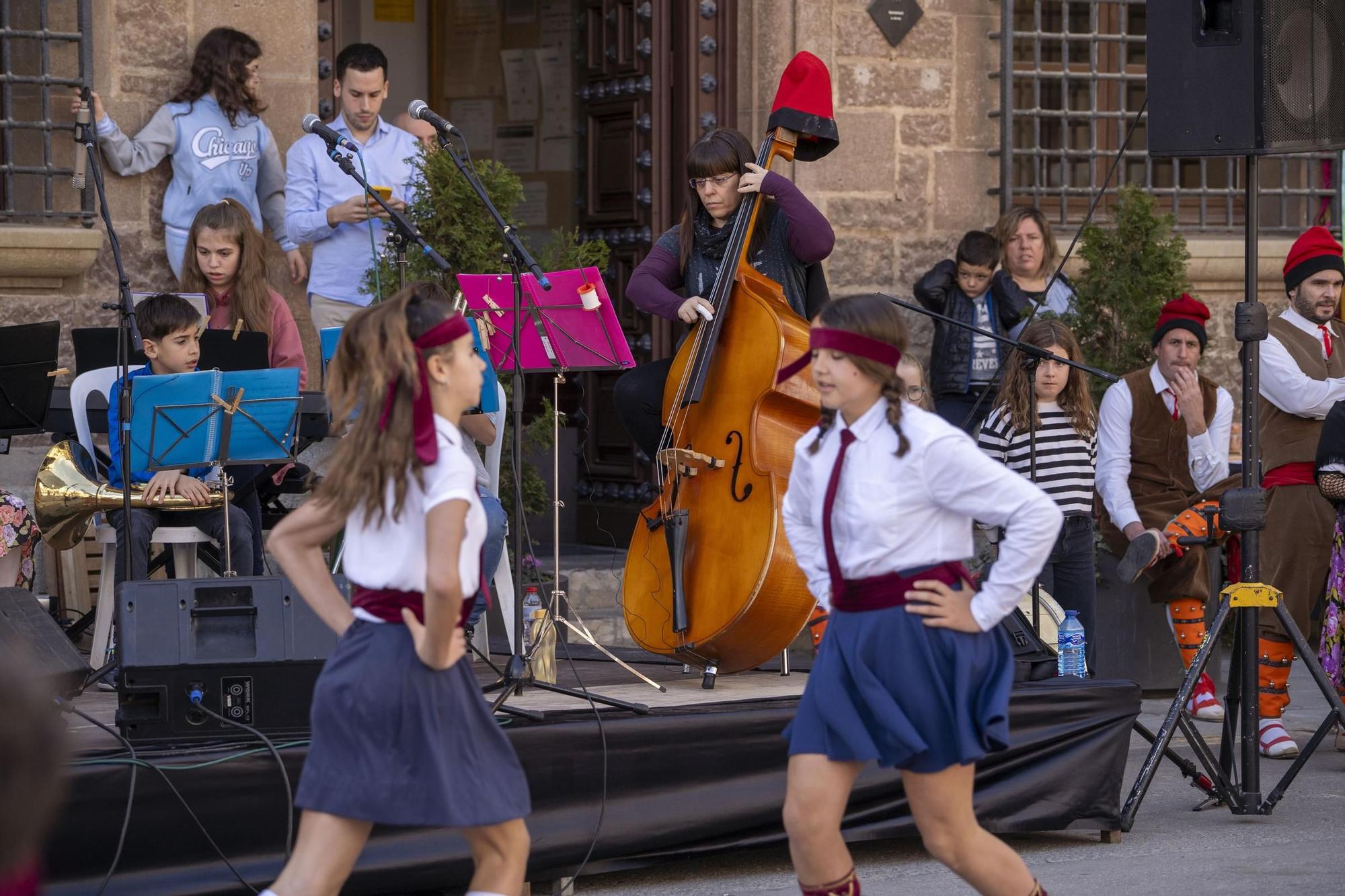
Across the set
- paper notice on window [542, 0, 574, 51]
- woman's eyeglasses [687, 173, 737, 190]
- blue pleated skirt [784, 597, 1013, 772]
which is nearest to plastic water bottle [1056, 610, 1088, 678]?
woman's eyeglasses [687, 173, 737, 190]

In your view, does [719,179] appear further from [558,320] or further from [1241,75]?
[1241,75]

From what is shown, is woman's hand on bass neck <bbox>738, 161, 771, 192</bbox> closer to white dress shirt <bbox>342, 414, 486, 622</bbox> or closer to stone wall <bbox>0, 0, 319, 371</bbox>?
white dress shirt <bbox>342, 414, 486, 622</bbox>

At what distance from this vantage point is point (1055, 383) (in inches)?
258

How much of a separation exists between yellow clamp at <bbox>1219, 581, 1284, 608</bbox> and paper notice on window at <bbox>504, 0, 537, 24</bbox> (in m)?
6.39

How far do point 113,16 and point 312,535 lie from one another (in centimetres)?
472

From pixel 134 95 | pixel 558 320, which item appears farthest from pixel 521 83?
pixel 558 320

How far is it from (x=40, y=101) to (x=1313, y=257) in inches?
203

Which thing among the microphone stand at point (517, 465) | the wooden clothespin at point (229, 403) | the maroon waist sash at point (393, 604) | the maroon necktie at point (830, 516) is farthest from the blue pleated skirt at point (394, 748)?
the wooden clothespin at point (229, 403)

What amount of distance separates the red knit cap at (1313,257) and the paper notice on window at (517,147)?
502cm

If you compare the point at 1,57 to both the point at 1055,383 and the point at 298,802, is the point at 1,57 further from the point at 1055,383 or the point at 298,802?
the point at 298,802

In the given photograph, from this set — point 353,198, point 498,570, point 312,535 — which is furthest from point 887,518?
point 353,198

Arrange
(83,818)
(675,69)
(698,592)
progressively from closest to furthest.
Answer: (83,818) → (698,592) → (675,69)

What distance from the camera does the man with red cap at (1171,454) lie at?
6.90 metres

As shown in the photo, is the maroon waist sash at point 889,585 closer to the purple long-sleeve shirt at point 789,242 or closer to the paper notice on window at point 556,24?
the purple long-sleeve shirt at point 789,242
